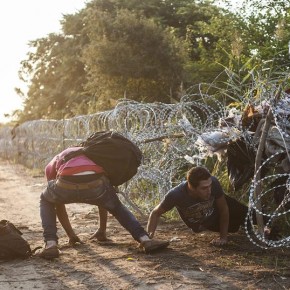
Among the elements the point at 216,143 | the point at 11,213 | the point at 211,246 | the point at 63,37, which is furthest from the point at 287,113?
the point at 63,37

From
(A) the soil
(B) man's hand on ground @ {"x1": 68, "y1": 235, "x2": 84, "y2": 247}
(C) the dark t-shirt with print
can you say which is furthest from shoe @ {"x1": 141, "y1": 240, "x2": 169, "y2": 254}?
(B) man's hand on ground @ {"x1": 68, "y1": 235, "x2": 84, "y2": 247}

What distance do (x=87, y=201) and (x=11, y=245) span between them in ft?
2.64

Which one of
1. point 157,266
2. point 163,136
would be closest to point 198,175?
point 157,266

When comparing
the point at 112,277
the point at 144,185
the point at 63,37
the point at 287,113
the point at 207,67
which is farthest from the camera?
the point at 63,37

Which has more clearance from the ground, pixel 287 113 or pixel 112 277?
pixel 287 113

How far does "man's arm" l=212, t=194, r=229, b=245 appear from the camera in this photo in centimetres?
557

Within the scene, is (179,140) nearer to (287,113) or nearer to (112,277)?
(287,113)

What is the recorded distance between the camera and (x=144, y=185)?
858 cm

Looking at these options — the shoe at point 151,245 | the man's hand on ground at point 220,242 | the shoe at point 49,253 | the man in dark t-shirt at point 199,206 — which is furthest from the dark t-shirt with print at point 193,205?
→ the shoe at point 49,253

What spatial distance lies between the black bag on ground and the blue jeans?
8.8 inches

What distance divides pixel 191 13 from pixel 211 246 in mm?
24122

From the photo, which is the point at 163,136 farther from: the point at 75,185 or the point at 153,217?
the point at 75,185

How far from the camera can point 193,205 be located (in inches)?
219

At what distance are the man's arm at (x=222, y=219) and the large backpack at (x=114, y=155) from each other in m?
0.89
